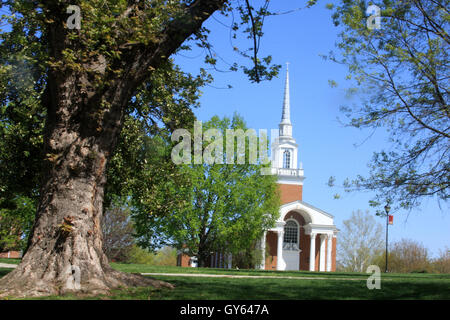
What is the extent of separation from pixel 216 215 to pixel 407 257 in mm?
24711

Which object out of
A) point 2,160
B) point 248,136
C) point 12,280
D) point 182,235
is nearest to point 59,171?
point 12,280

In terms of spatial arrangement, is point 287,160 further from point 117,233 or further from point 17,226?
point 17,226

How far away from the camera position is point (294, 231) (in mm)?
51344

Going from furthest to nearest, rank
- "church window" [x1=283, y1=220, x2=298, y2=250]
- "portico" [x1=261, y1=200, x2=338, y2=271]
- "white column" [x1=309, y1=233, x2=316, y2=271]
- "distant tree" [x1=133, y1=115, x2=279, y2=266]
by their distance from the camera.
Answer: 1. "church window" [x1=283, y1=220, x2=298, y2=250]
2. "white column" [x1=309, y1=233, x2=316, y2=271]
3. "portico" [x1=261, y1=200, x2=338, y2=271]
4. "distant tree" [x1=133, y1=115, x2=279, y2=266]

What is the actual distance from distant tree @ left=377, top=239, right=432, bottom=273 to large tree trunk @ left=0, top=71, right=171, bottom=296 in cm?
4261

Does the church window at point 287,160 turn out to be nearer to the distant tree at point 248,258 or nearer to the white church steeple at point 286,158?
the white church steeple at point 286,158

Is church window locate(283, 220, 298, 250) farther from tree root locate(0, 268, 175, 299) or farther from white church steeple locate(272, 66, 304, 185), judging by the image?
tree root locate(0, 268, 175, 299)

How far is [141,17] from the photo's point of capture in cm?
1002

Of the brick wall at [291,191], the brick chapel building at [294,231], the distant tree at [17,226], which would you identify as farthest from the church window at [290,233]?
the distant tree at [17,226]

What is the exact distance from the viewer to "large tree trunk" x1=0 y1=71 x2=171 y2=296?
8.44 m

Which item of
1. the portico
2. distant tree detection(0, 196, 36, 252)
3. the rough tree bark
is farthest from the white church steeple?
the rough tree bark

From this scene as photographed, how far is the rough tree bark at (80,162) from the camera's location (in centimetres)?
853
